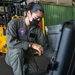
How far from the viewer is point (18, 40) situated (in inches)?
79.5

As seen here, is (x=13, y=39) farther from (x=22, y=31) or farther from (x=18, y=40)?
(x=22, y=31)

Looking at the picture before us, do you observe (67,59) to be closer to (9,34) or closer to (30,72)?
(9,34)

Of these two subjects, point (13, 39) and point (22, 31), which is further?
point (22, 31)

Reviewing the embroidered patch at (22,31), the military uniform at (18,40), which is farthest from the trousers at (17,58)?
the embroidered patch at (22,31)

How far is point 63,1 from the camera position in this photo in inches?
186

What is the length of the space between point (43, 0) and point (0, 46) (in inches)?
60.6

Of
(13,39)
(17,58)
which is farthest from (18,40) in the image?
(17,58)

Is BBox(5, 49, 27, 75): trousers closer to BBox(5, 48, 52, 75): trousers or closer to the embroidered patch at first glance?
BBox(5, 48, 52, 75): trousers

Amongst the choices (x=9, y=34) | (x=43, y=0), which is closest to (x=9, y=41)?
(x=9, y=34)

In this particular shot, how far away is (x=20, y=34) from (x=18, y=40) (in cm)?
11

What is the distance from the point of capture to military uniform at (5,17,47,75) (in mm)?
1995

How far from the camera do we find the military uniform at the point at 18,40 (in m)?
2.00

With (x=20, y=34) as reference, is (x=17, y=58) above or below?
below

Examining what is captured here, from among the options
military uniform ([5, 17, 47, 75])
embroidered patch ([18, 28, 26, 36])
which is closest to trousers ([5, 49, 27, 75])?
military uniform ([5, 17, 47, 75])
